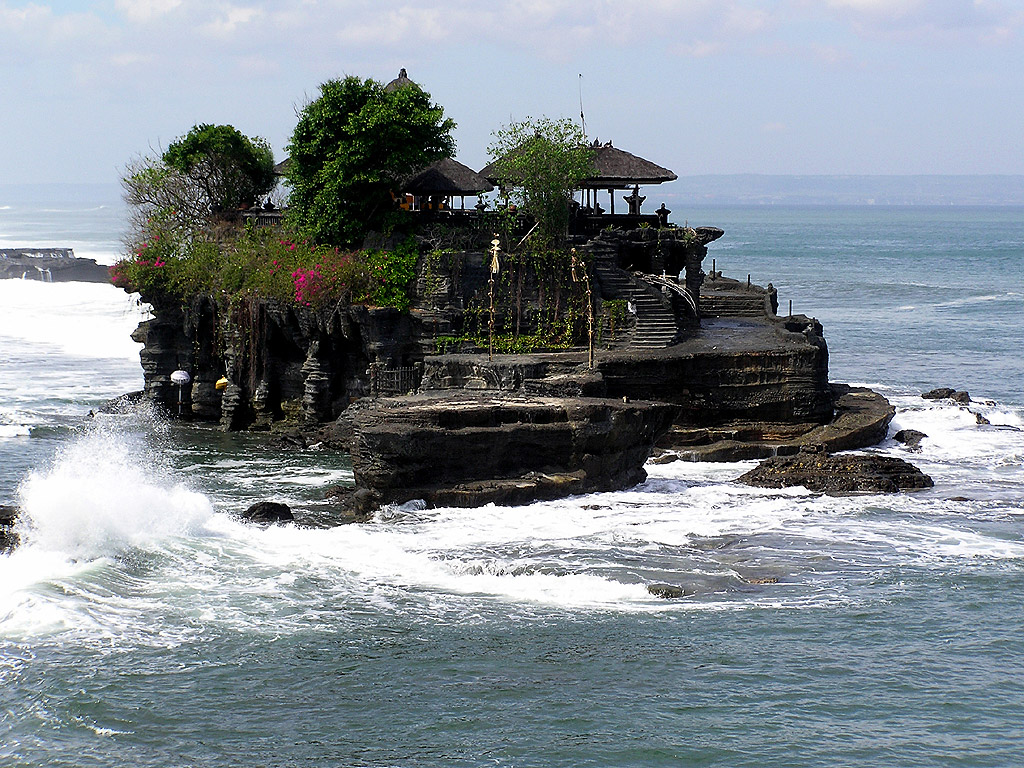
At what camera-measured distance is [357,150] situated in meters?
45.8

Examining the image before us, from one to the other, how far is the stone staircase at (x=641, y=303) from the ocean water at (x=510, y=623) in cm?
663

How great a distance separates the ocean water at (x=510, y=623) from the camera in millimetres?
21203

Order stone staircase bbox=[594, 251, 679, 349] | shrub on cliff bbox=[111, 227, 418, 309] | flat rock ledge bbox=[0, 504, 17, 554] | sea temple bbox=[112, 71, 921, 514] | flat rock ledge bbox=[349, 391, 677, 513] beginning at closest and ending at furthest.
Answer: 1. flat rock ledge bbox=[0, 504, 17, 554]
2. flat rock ledge bbox=[349, 391, 677, 513]
3. sea temple bbox=[112, 71, 921, 514]
4. stone staircase bbox=[594, 251, 679, 349]
5. shrub on cliff bbox=[111, 227, 418, 309]

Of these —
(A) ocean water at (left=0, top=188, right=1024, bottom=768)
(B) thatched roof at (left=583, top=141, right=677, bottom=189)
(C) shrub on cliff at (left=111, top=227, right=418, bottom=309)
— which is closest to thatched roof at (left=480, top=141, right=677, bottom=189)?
(B) thatched roof at (left=583, top=141, right=677, bottom=189)

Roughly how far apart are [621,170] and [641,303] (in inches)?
254

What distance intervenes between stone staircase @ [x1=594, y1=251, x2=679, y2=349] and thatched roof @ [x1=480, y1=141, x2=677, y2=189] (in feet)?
12.6

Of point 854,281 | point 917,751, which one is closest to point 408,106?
point 917,751

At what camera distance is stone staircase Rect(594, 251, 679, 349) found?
43688 mm

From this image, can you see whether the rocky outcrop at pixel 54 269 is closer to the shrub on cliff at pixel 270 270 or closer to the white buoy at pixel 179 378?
the shrub on cliff at pixel 270 270

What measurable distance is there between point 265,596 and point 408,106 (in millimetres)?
23407

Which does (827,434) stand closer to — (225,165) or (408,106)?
(408,106)

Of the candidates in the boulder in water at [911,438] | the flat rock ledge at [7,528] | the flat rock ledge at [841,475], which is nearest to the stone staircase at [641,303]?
the flat rock ledge at [841,475]

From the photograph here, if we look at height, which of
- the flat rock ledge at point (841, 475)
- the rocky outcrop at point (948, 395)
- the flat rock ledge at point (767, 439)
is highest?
the rocky outcrop at point (948, 395)

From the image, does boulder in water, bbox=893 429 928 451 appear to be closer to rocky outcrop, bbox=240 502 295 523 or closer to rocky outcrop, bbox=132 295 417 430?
rocky outcrop, bbox=132 295 417 430
